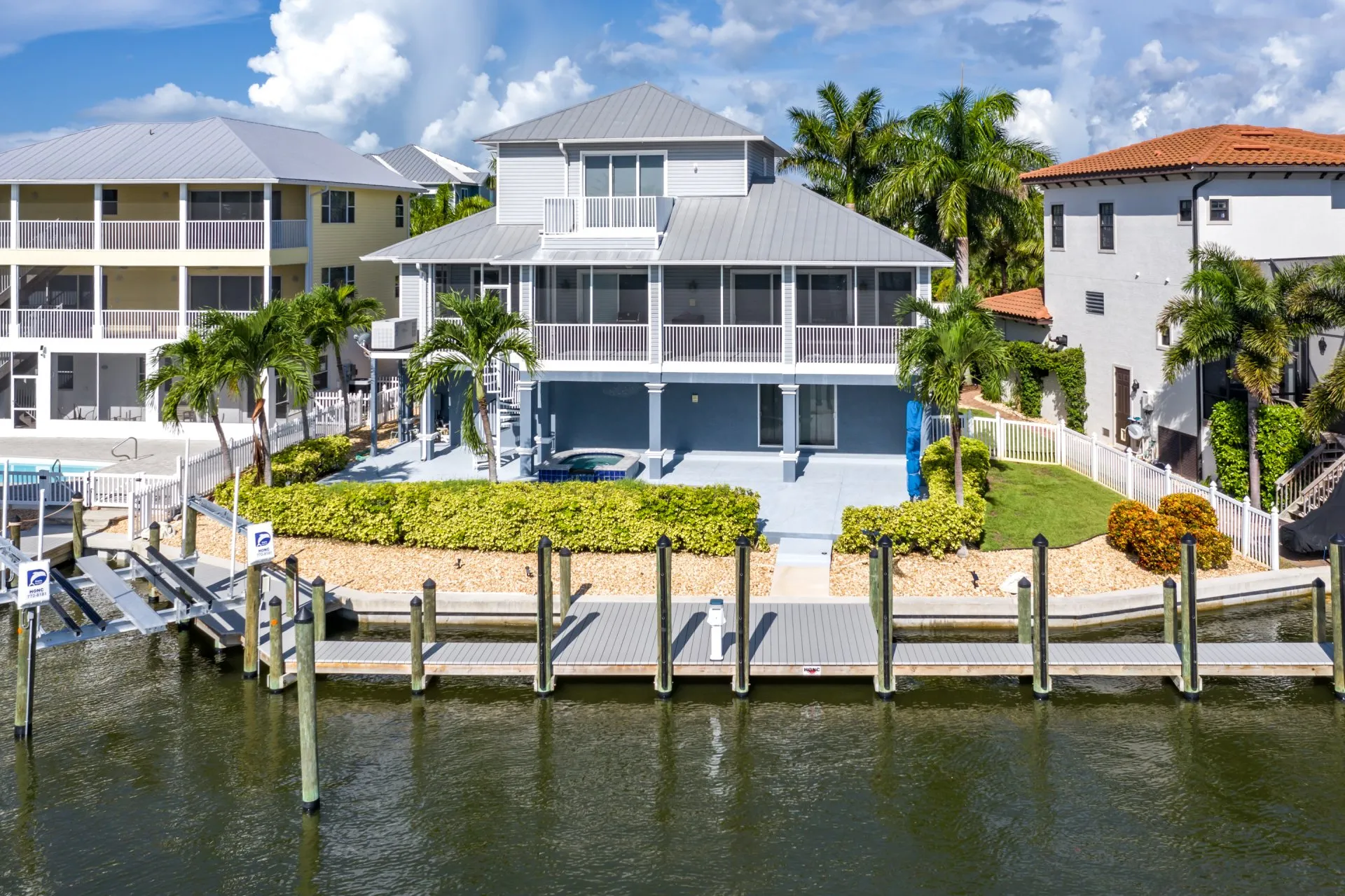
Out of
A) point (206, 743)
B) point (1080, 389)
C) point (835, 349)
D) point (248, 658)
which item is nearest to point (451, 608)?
point (248, 658)

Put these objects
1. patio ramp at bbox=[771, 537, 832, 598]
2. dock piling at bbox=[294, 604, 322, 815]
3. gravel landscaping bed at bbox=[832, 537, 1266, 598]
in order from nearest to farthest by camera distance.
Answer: dock piling at bbox=[294, 604, 322, 815] → patio ramp at bbox=[771, 537, 832, 598] → gravel landscaping bed at bbox=[832, 537, 1266, 598]

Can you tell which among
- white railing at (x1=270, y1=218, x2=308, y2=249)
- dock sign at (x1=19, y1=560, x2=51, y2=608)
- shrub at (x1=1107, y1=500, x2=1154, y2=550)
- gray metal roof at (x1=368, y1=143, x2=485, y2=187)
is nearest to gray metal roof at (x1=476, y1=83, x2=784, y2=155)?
white railing at (x1=270, y1=218, x2=308, y2=249)

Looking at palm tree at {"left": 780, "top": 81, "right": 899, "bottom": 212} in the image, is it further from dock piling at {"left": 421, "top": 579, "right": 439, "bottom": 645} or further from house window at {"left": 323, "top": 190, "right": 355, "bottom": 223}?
dock piling at {"left": 421, "top": 579, "right": 439, "bottom": 645}

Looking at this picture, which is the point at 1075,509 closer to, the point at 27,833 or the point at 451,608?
the point at 451,608

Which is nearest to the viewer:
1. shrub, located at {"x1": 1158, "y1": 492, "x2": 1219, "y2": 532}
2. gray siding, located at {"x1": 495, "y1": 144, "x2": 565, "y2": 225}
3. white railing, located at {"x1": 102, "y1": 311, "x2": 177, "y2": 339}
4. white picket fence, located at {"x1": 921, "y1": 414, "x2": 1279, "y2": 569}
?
shrub, located at {"x1": 1158, "y1": 492, "x2": 1219, "y2": 532}

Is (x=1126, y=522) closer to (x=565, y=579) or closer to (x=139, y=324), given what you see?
(x=565, y=579)

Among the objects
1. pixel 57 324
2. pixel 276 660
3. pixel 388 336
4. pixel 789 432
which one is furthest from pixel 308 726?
pixel 57 324
